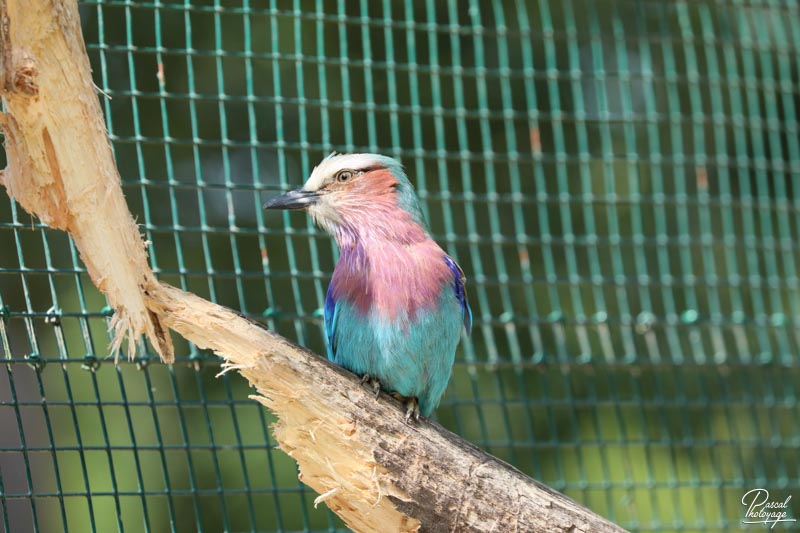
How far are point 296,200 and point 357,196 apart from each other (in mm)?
257

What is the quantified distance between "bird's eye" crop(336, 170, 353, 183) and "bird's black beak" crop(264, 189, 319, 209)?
0.38 ft

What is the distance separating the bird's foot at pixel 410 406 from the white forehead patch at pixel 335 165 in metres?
0.98

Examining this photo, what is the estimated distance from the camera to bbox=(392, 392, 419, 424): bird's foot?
12.7 ft

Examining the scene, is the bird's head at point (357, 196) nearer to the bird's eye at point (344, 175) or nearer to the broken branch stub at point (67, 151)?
the bird's eye at point (344, 175)

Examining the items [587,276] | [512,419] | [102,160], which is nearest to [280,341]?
[102,160]

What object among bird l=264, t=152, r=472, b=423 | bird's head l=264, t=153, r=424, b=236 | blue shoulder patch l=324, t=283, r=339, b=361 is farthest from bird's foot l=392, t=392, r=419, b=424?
bird's head l=264, t=153, r=424, b=236

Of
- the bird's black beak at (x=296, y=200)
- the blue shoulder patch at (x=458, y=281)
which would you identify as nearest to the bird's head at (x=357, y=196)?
the bird's black beak at (x=296, y=200)

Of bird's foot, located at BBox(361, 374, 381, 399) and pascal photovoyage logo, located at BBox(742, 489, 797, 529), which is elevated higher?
bird's foot, located at BBox(361, 374, 381, 399)

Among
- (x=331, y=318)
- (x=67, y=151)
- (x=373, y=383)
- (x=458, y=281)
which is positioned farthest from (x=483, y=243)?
(x=67, y=151)

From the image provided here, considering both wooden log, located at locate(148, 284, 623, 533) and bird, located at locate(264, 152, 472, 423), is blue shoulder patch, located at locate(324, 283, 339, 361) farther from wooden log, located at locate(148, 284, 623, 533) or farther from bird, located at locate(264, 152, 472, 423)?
wooden log, located at locate(148, 284, 623, 533)

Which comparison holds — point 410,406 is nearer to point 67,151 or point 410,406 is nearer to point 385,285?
point 385,285

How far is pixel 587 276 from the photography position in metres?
8.59

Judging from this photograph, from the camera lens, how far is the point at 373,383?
162 inches

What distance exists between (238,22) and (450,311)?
3798 mm
